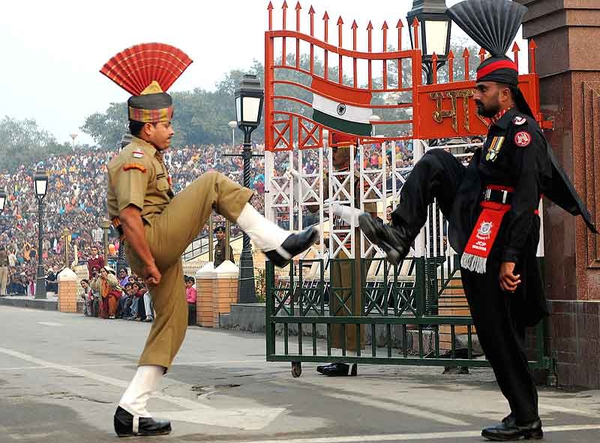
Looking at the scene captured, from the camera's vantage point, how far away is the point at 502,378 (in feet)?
21.0

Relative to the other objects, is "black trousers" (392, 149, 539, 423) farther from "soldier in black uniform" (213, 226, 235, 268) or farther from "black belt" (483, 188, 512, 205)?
"soldier in black uniform" (213, 226, 235, 268)

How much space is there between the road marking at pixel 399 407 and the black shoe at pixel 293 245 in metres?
1.49

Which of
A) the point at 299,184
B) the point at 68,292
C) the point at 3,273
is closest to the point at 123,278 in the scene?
the point at 68,292

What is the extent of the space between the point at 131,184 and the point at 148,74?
2.86 ft

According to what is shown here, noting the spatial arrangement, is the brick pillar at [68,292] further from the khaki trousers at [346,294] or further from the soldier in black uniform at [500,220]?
the soldier in black uniform at [500,220]

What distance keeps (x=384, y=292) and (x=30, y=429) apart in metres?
3.51

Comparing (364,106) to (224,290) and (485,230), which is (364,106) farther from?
(224,290)

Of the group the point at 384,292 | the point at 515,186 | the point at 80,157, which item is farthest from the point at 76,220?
the point at 515,186

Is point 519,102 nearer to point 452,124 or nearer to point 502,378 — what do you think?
point 502,378

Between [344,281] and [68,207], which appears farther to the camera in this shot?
[68,207]

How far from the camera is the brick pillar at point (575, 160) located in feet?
28.7

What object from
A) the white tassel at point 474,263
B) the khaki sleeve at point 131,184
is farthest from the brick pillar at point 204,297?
the white tassel at point 474,263

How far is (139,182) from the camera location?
21.3 ft

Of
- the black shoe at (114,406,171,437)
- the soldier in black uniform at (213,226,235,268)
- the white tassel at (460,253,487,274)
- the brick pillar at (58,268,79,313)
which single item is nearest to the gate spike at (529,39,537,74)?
the white tassel at (460,253,487,274)
